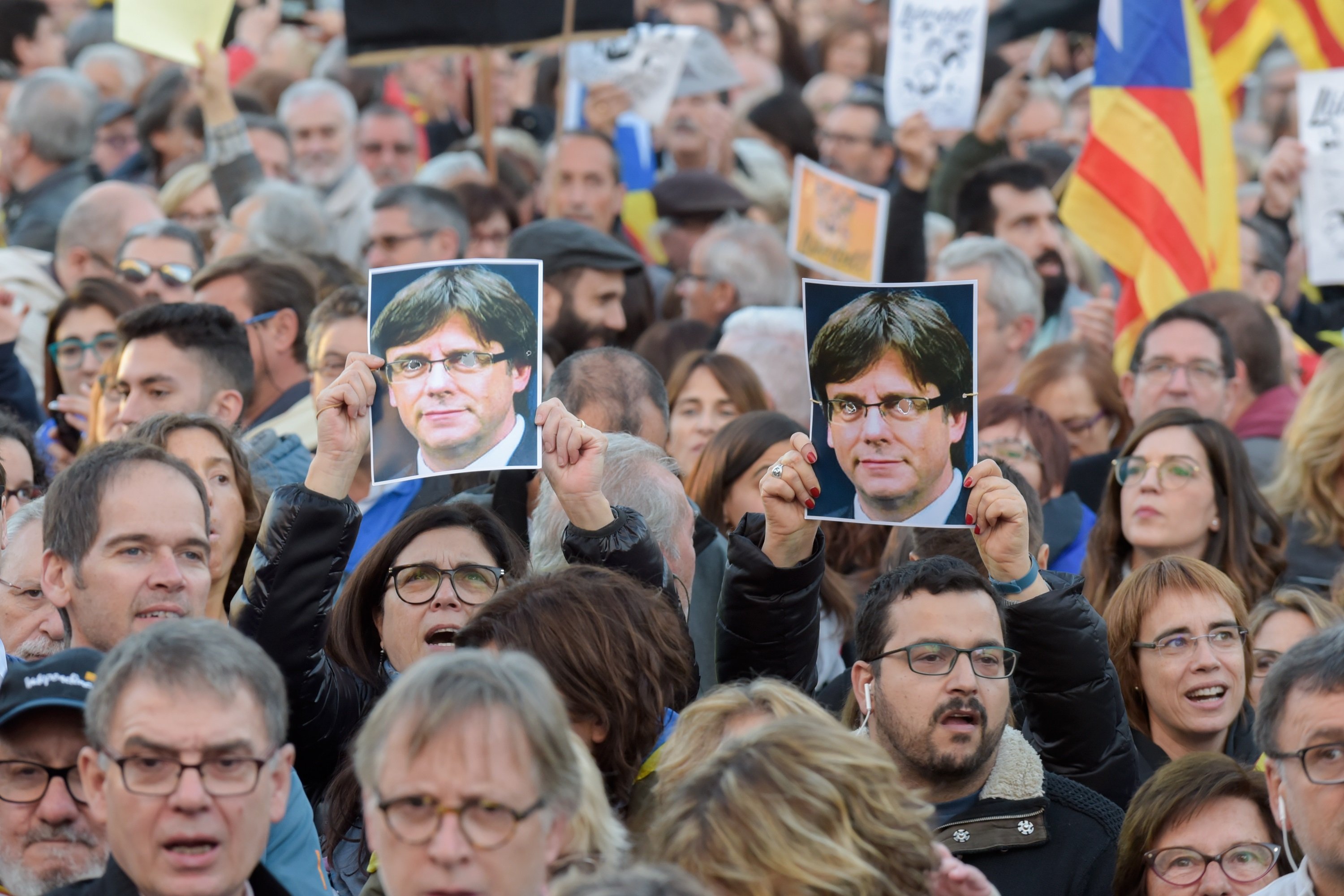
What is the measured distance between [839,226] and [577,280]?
1.68 m

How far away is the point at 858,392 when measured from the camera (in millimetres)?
4379

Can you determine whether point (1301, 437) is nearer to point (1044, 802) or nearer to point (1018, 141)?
point (1044, 802)

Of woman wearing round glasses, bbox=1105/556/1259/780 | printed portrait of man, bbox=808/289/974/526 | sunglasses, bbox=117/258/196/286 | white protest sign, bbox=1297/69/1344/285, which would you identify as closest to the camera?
printed portrait of man, bbox=808/289/974/526

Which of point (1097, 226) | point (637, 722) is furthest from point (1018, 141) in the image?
point (637, 722)

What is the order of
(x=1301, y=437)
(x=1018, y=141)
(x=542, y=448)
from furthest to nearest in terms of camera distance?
(x=1018, y=141) < (x=1301, y=437) < (x=542, y=448)

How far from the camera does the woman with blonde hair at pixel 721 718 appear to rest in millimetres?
3604

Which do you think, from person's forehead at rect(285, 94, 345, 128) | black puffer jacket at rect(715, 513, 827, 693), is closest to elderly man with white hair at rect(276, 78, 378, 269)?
person's forehead at rect(285, 94, 345, 128)

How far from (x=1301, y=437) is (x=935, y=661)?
2.79 metres

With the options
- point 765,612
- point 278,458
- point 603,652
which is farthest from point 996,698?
point 278,458

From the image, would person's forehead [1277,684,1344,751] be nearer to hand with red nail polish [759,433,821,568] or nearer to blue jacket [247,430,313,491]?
hand with red nail polish [759,433,821,568]

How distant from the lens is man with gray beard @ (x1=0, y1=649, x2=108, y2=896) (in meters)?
3.40

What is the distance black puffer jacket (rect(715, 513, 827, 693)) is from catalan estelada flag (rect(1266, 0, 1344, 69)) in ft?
19.9

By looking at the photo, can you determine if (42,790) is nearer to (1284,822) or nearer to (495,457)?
(495,457)

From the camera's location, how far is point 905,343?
4.36 metres
